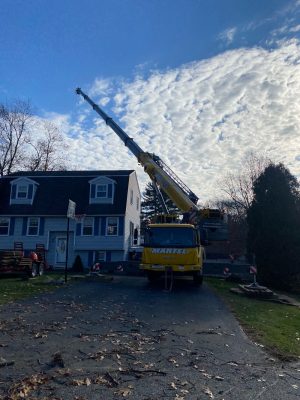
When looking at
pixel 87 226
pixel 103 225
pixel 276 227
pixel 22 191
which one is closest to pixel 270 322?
pixel 276 227

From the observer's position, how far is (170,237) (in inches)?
690

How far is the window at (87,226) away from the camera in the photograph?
31375mm

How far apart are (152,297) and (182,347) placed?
6.69m

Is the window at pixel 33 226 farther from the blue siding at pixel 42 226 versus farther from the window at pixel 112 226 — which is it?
the window at pixel 112 226

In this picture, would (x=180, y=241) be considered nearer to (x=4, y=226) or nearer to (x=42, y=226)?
(x=42, y=226)

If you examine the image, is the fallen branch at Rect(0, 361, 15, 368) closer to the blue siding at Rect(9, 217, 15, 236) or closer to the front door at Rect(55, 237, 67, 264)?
the front door at Rect(55, 237, 67, 264)

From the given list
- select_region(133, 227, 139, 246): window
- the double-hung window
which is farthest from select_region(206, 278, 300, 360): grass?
the double-hung window

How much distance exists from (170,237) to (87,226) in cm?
1517

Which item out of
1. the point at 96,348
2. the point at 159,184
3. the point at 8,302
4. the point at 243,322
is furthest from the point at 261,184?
the point at 96,348

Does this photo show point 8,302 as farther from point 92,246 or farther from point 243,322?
point 92,246

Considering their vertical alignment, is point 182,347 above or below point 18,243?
below

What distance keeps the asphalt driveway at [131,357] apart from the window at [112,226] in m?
19.8

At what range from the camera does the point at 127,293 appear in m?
14.6

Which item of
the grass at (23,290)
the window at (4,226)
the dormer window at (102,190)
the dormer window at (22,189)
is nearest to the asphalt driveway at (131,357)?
the grass at (23,290)
